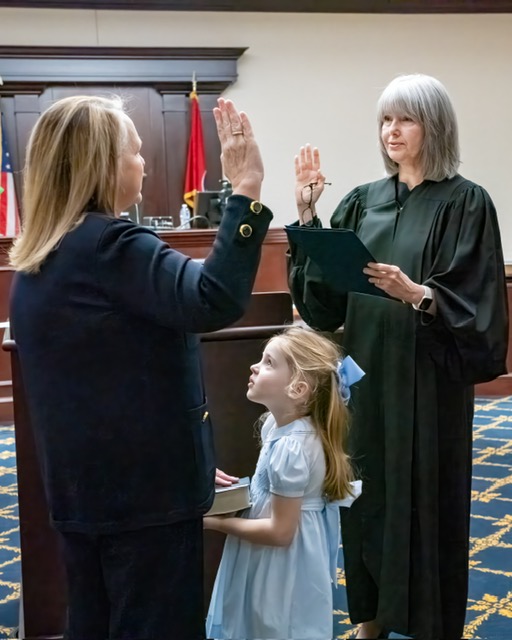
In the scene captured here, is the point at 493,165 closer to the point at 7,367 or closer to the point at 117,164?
the point at 7,367

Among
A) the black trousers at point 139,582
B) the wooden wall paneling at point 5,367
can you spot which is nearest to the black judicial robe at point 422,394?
the black trousers at point 139,582

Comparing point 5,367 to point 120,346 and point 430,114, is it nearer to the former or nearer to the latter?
point 430,114

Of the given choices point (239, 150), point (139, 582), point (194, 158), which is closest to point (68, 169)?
point (239, 150)

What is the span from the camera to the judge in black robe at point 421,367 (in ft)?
6.37

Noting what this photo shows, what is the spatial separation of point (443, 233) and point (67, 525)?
120 cm

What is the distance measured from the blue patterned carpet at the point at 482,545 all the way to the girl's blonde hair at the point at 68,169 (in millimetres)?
1641

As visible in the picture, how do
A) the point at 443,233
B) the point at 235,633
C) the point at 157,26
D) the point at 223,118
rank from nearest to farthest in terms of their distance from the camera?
the point at 223,118, the point at 235,633, the point at 443,233, the point at 157,26

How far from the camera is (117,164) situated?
131 cm

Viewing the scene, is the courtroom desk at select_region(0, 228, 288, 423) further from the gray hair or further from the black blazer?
the black blazer

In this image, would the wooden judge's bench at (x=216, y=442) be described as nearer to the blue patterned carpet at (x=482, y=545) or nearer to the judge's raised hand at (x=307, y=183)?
the judge's raised hand at (x=307, y=183)

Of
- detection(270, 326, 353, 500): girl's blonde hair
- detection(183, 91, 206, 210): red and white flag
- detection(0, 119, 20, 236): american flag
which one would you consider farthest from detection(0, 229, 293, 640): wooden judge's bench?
detection(183, 91, 206, 210): red and white flag

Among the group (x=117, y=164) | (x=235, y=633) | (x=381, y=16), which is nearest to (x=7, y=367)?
(x=235, y=633)

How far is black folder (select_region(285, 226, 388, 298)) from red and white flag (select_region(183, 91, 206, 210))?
6.27m

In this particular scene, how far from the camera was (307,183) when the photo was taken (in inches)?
83.2
